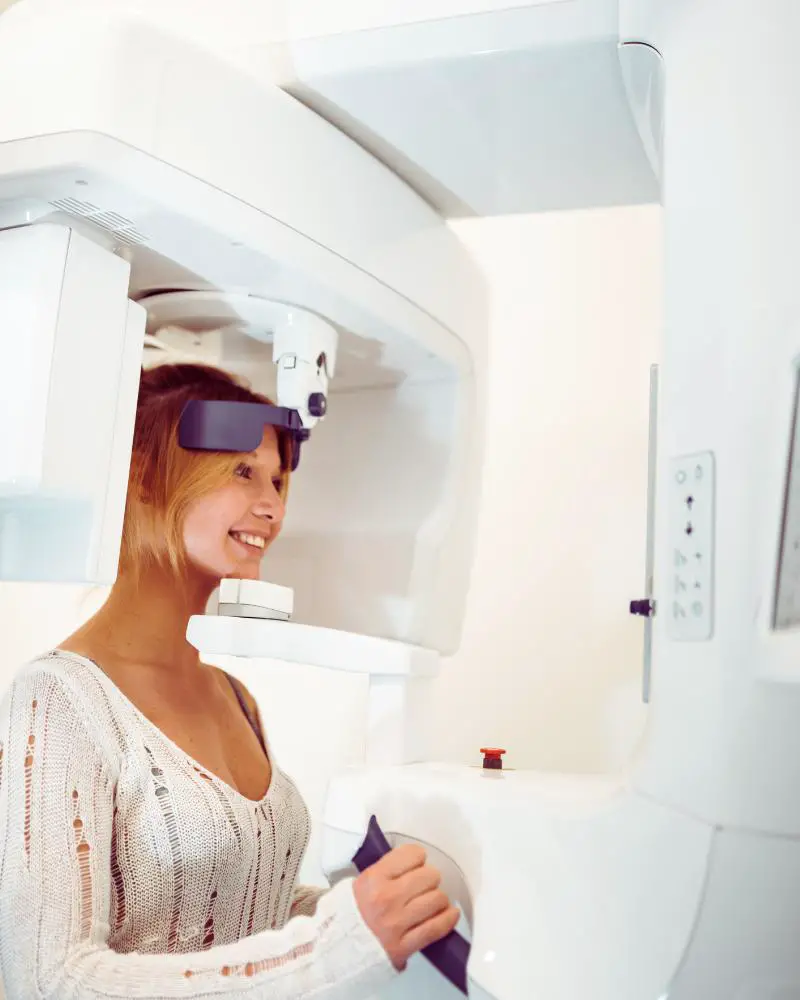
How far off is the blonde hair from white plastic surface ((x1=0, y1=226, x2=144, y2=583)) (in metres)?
0.29

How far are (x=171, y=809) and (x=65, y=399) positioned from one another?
49 cm

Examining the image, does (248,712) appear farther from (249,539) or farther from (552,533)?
(552,533)

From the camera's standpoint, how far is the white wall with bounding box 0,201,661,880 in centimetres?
147

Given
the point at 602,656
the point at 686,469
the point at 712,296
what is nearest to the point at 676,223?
the point at 712,296

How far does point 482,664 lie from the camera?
154 centimetres

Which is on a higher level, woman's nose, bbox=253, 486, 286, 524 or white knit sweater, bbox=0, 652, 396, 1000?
woman's nose, bbox=253, 486, 286, 524

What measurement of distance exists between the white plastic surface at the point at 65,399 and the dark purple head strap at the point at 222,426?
0.69 ft

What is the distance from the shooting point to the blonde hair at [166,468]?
47.7 inches

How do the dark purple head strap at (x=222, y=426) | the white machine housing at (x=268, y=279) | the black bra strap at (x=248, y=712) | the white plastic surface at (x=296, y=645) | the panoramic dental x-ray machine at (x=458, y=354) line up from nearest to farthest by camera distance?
the panoramic dental x-ray machine at (x=458, y=354)
the white machine housing at (x=268, y=279)
the white plastic surface at (x=296, y=645)
the dark purple head strap at (x=222, y=426)
the black bra strap at (x=248, y=712)

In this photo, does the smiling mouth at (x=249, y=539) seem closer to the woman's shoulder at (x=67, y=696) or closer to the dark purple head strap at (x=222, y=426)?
the dark purple head strap at (x=222, y=426)

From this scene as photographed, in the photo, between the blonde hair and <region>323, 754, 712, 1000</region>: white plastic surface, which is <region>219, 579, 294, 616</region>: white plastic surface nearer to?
the blonde hair

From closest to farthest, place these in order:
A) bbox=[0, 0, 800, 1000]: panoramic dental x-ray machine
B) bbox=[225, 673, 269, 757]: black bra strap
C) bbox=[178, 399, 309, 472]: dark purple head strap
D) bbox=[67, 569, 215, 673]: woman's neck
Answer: bbox=[0, 0, 800, 1000]: panoramic dental x-ray machine → bbox=[178, 399, 309, 472]: dark purple head strap → bbox=[67, 569, 215, 673]: woman's neck → bbox=[225, 673, 269, 757]: black bra strap

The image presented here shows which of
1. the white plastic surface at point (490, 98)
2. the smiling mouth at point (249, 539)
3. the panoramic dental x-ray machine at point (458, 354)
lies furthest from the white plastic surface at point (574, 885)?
the white plastic surface at point (490, 98)

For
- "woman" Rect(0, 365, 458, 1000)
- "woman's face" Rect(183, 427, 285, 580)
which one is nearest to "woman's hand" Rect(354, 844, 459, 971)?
"woman" Rect(0, 365, 458, 1000)
